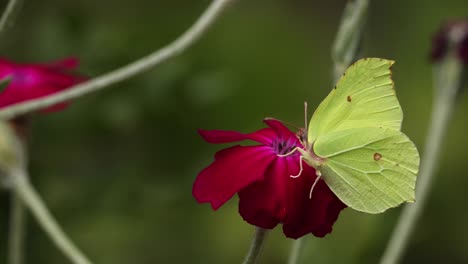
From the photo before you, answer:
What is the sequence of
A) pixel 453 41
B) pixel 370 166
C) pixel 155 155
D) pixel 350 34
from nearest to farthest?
pixel 370 166 → pixel 350 34 → pixel 453 41 → pixel 155 155

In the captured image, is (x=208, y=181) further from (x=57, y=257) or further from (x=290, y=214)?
(x=57, y=257)

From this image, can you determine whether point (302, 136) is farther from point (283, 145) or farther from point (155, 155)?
point (155, 155)

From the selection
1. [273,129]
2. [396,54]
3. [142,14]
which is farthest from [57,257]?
[396,54]

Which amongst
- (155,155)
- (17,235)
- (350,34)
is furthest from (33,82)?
(155,155)

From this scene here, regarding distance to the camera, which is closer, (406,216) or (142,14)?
(406,216)

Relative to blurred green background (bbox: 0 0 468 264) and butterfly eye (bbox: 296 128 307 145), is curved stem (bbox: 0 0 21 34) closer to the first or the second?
butterfly eye (bbox: 296 128 307 145)

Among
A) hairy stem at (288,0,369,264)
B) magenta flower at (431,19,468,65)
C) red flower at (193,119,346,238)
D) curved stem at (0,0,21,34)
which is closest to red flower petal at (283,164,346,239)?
red flower at (193,119,346,238)
